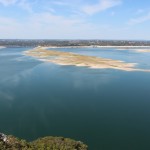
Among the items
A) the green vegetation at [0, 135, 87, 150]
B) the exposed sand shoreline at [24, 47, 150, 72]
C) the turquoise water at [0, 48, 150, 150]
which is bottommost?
the exposed sand shoreline at [24, 47, 150, 72]

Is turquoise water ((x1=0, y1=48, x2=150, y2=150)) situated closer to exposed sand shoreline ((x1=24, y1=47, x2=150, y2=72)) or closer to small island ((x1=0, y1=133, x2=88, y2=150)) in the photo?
small island ((x1=0, y1=133, x2=88, y2=150))

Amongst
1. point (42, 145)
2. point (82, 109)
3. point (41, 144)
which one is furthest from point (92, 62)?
point (42, 145)

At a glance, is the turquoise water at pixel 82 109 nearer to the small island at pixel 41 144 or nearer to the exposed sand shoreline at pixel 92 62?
the small island at pixel 41 144

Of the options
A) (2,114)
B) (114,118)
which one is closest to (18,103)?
(2,114)

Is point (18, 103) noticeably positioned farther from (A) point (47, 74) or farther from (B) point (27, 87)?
(A) point (47, 74)

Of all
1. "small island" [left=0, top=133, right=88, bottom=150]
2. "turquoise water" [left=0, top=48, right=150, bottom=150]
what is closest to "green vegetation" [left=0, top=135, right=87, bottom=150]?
"small island" [left=0, top=133, right=88, bottom=150]

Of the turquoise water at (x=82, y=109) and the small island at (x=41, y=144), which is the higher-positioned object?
the small island at (x=41, y=144)

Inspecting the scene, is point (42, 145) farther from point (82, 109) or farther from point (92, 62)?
point (92, 62)

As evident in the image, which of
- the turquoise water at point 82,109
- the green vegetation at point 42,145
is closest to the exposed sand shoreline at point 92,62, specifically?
the turquoise water at point 82,109
